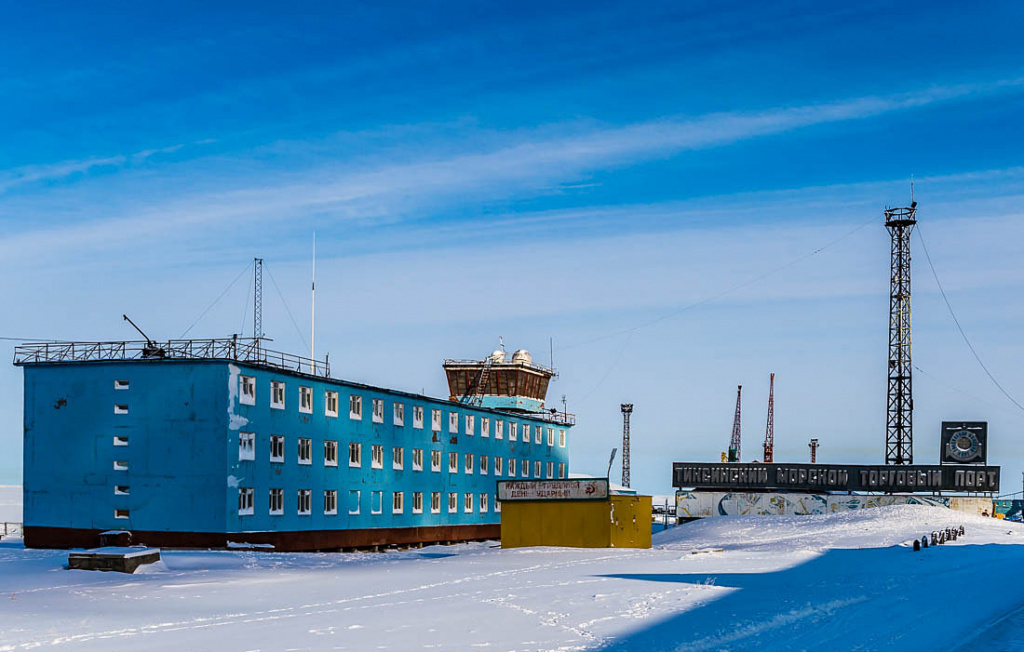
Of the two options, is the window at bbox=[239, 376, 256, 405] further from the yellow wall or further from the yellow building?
the yellow wall

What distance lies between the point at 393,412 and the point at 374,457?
3.90m

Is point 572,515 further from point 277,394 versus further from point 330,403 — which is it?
point 277,394

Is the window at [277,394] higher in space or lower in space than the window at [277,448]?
higher

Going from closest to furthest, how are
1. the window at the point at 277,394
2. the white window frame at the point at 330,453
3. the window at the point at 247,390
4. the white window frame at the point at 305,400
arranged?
the window at the point at 247,390
the window at the point at 277,394
the white window frame at the point at 305,400
the white window frame at the point at 330,453

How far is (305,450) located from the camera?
6619cm

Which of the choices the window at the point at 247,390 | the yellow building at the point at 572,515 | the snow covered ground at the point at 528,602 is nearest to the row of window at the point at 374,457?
the window at the point at 247,390

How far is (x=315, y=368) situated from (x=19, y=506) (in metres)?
104

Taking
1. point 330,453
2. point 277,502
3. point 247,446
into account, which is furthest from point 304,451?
point 247,446

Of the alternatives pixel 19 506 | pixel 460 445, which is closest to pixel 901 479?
pixel 460 445

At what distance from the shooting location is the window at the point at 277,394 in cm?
6356

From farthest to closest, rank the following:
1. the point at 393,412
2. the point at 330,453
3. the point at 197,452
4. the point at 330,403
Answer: the point at 393,412
the point at 330,403
the point at 330,453
the point at 197,452

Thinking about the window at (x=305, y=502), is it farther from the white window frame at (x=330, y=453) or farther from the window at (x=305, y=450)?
the white window frame at (x=330, y=453)

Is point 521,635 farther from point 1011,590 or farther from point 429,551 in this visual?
point 429,551

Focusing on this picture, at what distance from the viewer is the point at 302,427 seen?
65.9 metres
